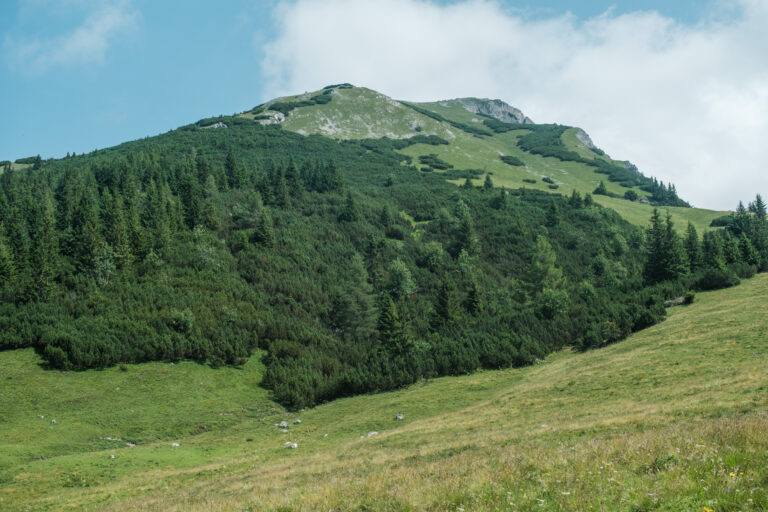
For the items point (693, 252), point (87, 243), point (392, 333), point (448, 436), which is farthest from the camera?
point (693, 252)

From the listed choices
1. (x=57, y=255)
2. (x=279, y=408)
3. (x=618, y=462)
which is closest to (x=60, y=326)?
(x=57, y=255)

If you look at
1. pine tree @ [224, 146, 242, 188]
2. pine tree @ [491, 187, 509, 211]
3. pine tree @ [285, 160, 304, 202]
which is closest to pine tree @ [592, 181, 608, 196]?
pine tree @ [491, 187, 509, 211]

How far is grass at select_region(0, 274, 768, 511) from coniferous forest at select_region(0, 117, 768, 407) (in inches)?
167

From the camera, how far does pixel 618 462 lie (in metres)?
9.71

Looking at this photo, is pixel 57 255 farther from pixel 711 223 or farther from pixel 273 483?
pixel 711 223

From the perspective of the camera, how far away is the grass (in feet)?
28.7

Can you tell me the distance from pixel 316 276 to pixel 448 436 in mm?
69288

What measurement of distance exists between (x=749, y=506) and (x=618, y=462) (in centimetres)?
347

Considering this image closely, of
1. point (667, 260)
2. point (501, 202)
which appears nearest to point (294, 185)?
point (501, 202)

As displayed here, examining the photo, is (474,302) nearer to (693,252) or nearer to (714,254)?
(714,254)

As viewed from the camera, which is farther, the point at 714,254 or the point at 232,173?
the point at 232,173

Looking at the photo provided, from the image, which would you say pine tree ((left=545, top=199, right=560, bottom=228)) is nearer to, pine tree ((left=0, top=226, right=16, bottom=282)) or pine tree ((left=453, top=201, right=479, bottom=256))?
pine tree ((left=453, top=201, right=479, bottom=256))

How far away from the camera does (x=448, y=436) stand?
24609mm

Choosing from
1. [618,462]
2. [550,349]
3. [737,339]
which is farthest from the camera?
[550,349]
